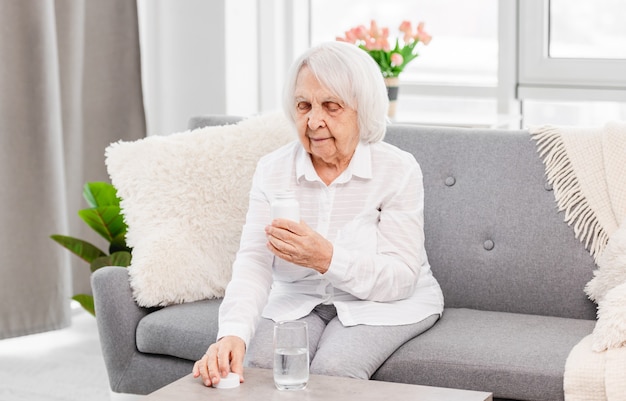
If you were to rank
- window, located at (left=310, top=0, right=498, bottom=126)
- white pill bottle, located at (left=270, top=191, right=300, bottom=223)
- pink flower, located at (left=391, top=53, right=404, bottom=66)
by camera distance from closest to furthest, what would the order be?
white pill bottle, located at (left=270, top=191, right=300, bottom=223), pink flower, located at (left=391, top=53, right=404, bottom=66), window, located at (left=310, top=0, right=498, bottom=126)

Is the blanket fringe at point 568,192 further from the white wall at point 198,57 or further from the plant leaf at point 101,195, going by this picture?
the white wall at point 198,57

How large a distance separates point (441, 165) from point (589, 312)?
54cm

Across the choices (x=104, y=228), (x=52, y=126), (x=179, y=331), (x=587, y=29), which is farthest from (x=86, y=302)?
(x=587, y=29)

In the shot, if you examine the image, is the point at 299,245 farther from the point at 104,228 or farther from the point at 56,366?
the point at 56,366

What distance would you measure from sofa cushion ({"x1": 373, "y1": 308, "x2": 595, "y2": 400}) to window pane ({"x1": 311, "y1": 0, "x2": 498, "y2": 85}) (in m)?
1.64

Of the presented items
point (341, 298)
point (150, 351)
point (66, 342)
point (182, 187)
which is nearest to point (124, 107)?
point (66, 342)

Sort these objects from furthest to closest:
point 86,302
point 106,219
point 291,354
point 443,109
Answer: point 443,109, point 86,302, point 106,219, point 291,354

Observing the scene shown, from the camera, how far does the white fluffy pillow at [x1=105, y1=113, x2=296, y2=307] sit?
265 centimetres

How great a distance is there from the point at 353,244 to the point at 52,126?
176 centimetres

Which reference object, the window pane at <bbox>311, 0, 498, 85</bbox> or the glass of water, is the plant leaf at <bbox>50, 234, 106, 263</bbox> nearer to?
the window pane at <bbox>311, 0, 498, 85</bbox>

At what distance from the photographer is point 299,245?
7.02 ft

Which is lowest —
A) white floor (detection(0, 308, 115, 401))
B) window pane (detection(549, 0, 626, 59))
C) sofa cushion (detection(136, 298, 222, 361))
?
white floor (detection(0, 308, 115, 401))

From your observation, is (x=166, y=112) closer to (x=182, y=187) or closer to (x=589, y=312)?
(x=182, y=187)

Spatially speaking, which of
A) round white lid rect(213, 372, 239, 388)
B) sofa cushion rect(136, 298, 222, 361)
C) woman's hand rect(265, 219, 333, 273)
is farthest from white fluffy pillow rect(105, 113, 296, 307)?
round white lid rect(213, 372, 239, 388)
